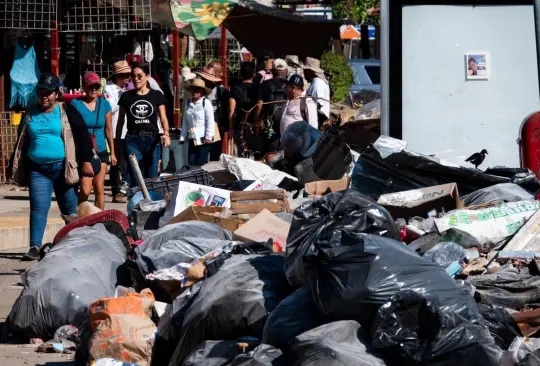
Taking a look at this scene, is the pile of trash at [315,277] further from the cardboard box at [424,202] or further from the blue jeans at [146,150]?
the blue jeans at [146,150]

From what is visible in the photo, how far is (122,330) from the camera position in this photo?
5699mm

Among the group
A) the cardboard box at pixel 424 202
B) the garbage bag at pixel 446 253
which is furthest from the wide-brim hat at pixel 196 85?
the garbage bag at pixel 446 253

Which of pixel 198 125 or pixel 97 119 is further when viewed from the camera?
pixel 198 125

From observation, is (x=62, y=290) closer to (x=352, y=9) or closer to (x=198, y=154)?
(x=198, y=154)

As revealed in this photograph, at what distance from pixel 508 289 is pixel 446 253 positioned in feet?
2.25

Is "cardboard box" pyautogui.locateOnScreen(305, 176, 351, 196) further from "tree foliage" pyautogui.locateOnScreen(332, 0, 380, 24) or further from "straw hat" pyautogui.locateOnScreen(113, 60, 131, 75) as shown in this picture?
"tree foliage" pyautogui.locateOnScreen(332, 0, 380, 24)

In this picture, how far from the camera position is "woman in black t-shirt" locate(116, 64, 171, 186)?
37.7ft

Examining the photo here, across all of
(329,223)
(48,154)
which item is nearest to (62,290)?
(329,223)

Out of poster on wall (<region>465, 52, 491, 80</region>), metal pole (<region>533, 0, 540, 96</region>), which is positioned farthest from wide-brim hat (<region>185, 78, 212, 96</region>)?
metal pole (<region>533, 0, 540, 96</region>)

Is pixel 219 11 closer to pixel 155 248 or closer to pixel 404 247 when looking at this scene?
pixel 155 248

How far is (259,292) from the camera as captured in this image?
215 inches

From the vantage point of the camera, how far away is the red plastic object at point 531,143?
8.62 metres

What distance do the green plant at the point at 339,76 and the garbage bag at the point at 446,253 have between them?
1350cm

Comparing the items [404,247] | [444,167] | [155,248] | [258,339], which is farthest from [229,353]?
[444,167]
